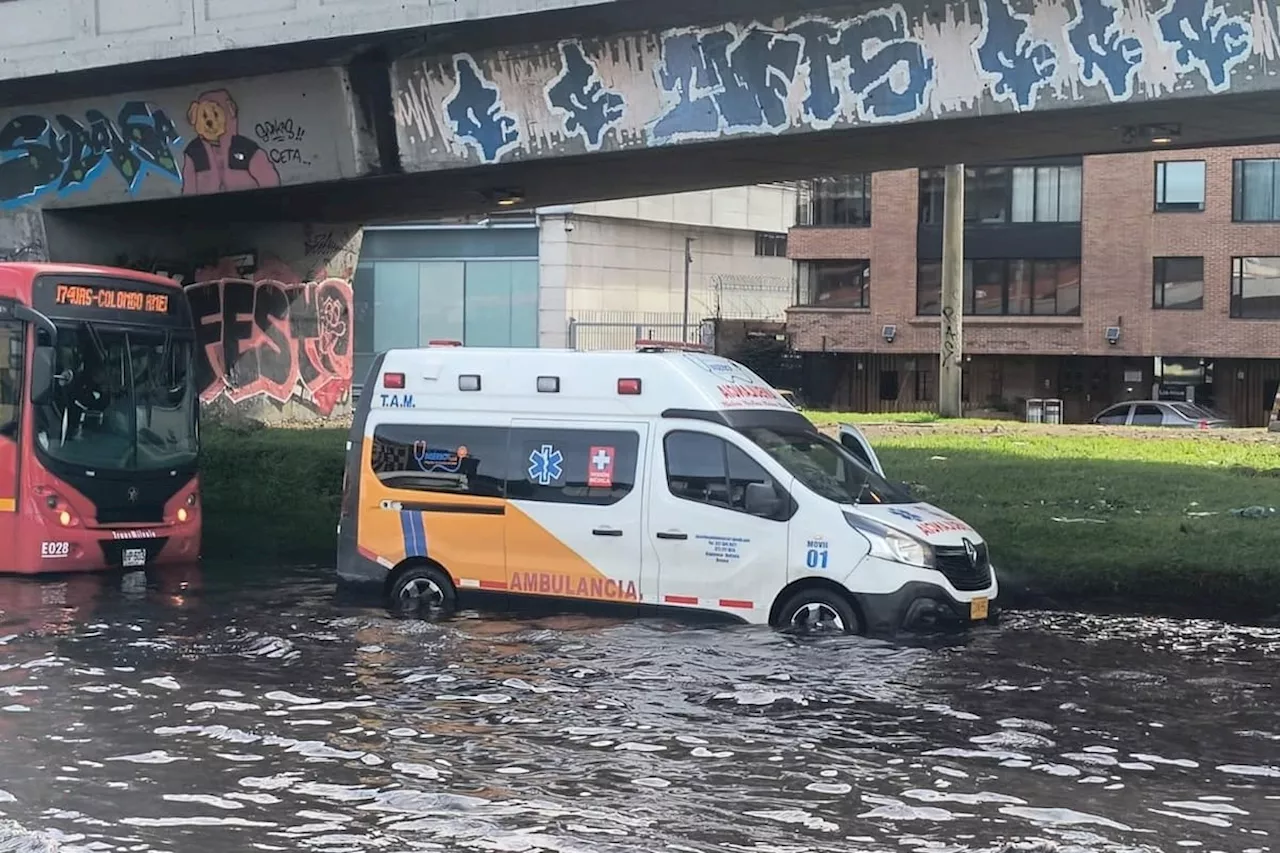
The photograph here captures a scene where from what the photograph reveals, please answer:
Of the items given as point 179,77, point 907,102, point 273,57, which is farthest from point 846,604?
point 179,77

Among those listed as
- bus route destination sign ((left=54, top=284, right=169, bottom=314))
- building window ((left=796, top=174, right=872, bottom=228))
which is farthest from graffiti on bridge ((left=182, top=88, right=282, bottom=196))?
building window ((left=796, top=174, right=872, bottom=228))

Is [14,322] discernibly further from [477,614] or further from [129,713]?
[129,713]

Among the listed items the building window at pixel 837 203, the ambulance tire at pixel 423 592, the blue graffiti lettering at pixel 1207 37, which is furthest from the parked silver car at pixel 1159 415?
the ambulance tire at pixel 423 592

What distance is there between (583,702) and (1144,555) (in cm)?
789

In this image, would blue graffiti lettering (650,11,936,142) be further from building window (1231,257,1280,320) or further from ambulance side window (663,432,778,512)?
building window (1231,257,1280,320)

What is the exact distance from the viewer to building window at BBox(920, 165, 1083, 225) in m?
52.2

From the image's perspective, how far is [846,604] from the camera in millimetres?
12008

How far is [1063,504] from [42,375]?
36.1 feet

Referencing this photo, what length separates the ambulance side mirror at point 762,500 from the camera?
12.2 meters

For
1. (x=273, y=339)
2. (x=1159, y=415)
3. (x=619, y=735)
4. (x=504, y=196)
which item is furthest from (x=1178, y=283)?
(x=619, y=735)

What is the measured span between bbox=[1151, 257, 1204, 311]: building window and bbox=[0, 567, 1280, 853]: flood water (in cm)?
3925

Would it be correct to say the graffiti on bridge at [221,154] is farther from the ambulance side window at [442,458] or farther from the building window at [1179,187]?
the building window at [1179,187]

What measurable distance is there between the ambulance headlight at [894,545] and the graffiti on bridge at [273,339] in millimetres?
15222

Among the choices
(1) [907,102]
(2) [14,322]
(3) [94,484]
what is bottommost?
(3) [94,484]
